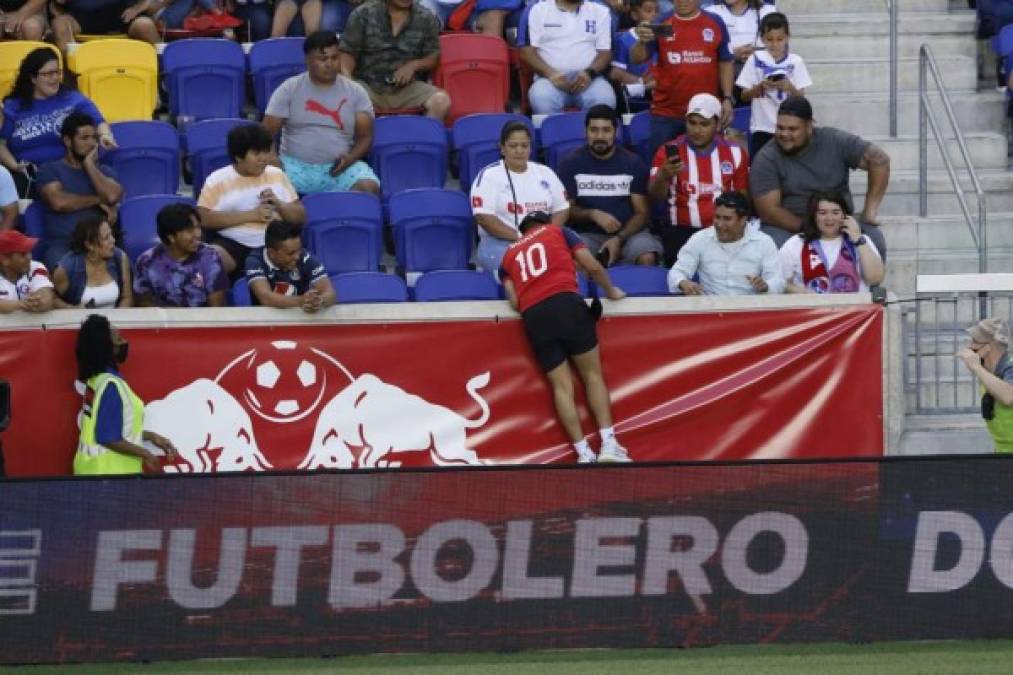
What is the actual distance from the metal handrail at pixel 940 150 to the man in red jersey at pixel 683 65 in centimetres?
132

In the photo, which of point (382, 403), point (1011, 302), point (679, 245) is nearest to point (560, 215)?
point (679, 245)

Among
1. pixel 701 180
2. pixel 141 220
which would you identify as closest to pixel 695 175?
pixel 701 180

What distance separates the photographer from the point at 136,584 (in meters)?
9.42

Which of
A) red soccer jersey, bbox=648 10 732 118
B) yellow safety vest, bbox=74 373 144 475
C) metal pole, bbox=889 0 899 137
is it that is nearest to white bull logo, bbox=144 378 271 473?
yellow safety vest, bbox=74 373 144 475

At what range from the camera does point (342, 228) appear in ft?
42.5

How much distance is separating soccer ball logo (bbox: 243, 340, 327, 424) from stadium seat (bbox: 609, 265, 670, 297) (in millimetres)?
1952

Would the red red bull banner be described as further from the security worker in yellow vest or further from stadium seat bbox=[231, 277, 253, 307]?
stadium seat bbox=[231, 277, 253, 307]

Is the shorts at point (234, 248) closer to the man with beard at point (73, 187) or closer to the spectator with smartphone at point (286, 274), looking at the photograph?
the spectator with smartphone at point (286, 274)

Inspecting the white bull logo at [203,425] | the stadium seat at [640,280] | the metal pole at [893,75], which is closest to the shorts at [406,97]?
the stadium seat at [640,280]

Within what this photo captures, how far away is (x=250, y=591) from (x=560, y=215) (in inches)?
168

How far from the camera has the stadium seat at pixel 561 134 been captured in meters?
14.0

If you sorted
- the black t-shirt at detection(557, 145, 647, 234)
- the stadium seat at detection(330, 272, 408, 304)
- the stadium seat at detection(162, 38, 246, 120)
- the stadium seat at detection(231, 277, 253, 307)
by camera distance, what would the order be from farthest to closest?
the stadium seat at detection(162, 38, 246, 120) < the black t-shirt at detection(557, 145, 647, 234) < the stadium seat at detection(330, 272, 408, 304) < the stadium seat at detection(231, 277, 253, 307)

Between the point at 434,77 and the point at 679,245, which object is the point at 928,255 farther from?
the point at 434,77

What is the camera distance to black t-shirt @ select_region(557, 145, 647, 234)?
1334cm
